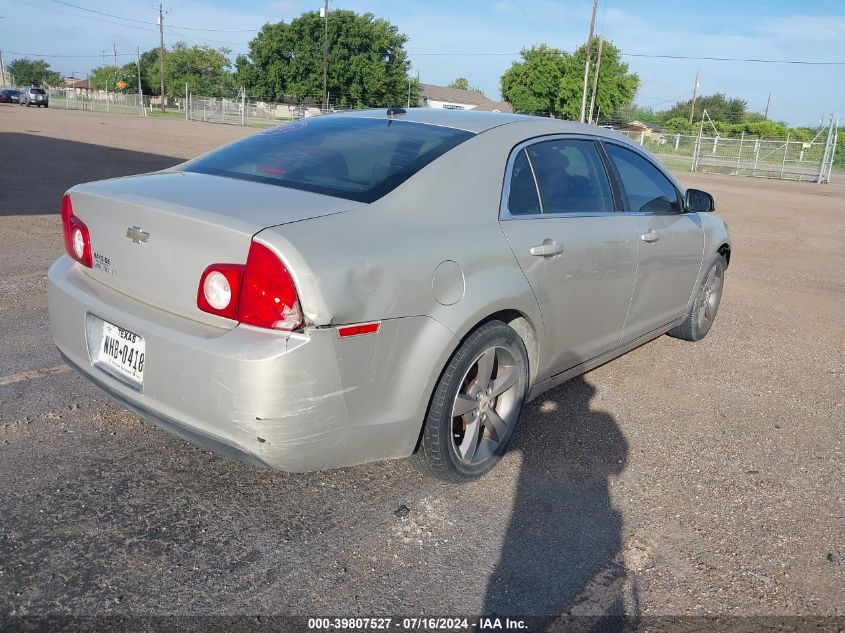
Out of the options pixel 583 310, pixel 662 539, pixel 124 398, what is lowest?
pixel 662 539

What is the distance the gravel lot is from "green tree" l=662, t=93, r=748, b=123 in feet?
298

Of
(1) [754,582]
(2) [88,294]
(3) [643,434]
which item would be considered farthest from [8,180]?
(1) [754,582]

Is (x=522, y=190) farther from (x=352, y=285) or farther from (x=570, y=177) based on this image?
(x=352, y=285)

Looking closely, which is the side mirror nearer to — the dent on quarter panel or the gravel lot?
the gravel lot

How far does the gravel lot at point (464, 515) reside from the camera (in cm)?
241

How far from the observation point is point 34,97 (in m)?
59.2

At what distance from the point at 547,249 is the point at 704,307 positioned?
2682 millimetres

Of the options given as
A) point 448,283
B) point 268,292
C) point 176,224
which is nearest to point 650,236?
point 448,283

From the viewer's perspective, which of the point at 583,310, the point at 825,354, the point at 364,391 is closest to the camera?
the point at 364,391

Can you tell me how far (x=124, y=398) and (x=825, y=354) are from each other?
5.04 meters

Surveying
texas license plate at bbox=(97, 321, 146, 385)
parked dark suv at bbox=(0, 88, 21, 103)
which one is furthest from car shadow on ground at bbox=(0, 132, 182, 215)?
parked dark suv at bbox=(0, 88, 21, 103)

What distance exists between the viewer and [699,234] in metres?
4.86

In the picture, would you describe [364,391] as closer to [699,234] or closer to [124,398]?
[124,398]

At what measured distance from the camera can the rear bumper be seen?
7.59 ft
